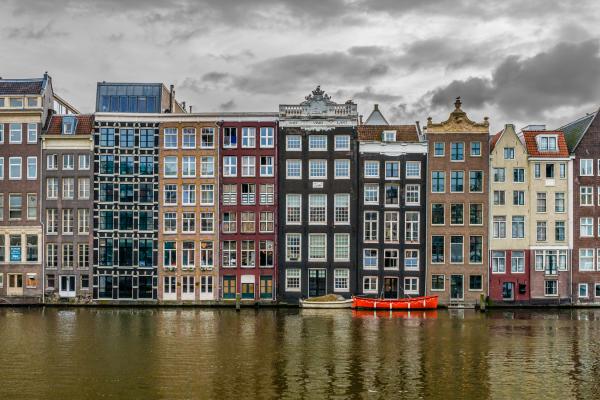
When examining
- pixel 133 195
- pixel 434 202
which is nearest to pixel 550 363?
pixel 434 202

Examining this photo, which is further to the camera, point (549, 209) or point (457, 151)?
point (457, 151)

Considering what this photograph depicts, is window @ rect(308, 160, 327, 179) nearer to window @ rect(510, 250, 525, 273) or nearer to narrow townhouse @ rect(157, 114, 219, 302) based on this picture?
narrow townhouse @ rect(157, 114, 219, 302)

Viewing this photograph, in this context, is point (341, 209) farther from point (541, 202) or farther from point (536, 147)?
point (536, 147)

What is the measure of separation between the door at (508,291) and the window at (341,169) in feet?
69.5

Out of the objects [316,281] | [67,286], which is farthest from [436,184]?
[67,286]

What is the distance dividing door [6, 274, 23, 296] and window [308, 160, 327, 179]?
34.2 m

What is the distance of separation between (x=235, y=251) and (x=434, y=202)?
22.8 meters

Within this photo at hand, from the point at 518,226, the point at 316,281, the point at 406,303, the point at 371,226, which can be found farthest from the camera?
the point at 518,226

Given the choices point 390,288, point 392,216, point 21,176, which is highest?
point 21,176

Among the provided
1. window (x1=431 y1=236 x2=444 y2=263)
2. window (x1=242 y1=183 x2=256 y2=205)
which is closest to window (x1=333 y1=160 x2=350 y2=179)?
window (x1=242 y1=183 x2=256 y2=205)

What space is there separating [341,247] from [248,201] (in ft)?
38.0

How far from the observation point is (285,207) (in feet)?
277

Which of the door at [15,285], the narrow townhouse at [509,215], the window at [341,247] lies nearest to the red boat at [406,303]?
the window at [341,247]

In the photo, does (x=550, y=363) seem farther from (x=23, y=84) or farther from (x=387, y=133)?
(x=23, y=84)
